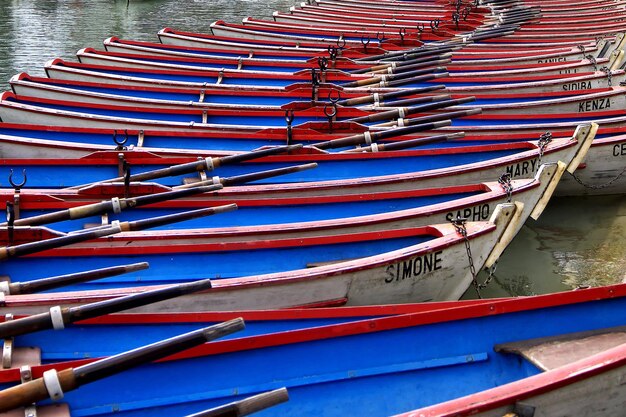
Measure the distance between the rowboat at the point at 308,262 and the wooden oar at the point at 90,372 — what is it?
96.1 inches

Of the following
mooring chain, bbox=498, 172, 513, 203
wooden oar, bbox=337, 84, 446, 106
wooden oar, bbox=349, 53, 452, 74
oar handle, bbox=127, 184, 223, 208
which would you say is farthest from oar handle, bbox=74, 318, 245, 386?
wooden oar, bbox=349, 53, 452, 74

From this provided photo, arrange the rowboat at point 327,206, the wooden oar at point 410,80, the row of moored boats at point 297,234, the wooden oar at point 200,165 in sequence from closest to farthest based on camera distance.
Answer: the row of moored boats at point 297,234 < the rowboat at point 327,206 < the wooden oar at point 200,165 < the wooden oar at point 410,80

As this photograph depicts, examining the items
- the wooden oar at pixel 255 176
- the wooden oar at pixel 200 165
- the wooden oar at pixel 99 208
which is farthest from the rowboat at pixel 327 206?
the wooden oar at pixel 99 208

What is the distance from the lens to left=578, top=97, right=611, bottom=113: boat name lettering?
1253 centimetres

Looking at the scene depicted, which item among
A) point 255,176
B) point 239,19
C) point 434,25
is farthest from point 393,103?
point 239,19

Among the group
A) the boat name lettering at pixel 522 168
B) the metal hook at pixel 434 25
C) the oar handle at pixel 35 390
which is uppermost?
the metal hook at pixel 434 25

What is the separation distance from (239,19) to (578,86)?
1619 cm

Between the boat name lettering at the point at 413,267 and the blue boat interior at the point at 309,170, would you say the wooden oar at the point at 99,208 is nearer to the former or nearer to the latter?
the boat name lettering at the point at 413,267

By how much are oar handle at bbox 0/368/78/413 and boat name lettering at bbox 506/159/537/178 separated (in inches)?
255

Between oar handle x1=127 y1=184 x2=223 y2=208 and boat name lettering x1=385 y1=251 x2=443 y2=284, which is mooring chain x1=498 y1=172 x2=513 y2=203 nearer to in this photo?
boat name lettering x1=385 y1=251 x2=443 y2=284

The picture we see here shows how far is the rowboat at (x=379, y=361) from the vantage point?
18.3ft

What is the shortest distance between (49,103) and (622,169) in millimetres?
7976

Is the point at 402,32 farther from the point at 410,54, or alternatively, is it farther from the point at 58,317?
the point at 58,317

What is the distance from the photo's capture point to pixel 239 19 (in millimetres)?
27703
